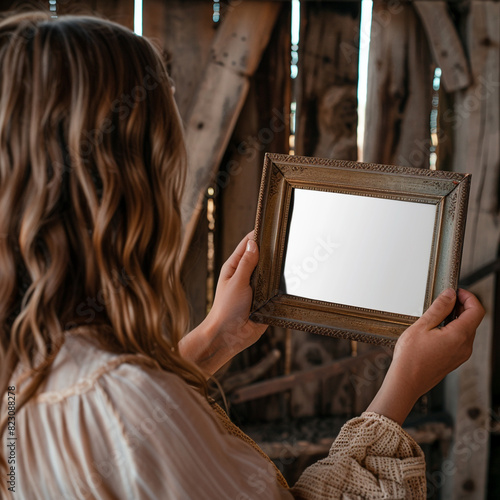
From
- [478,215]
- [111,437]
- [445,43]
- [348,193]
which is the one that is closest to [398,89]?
[445,43]

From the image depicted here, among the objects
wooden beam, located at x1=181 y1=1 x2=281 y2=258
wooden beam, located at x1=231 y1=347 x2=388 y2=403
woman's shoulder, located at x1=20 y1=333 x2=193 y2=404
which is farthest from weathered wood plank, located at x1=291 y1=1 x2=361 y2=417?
woman's shoulder, located at x1=20 y1=333 x2=193 y2=404

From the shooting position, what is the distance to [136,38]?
0.63m

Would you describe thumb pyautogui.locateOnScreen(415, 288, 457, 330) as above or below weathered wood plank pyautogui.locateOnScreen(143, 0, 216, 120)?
below

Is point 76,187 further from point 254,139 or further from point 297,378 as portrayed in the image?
point 297,378

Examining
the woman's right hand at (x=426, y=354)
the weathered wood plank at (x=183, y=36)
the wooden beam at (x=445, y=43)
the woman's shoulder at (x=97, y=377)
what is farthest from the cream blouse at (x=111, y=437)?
the wooden beam at (x=445, y=43)

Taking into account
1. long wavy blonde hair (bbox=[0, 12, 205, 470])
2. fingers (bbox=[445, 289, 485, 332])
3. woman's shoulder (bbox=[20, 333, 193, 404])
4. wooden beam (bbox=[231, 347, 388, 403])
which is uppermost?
long wavy blonde hair (bbox=[0, 12, 205, 470])

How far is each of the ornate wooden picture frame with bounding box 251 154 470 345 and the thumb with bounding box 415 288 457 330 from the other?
0.05 m

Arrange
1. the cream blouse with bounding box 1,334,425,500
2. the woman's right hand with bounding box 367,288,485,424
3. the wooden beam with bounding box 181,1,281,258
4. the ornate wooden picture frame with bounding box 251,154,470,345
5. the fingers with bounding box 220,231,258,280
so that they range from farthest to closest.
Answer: the wooden beam with bounding box 181,1,281,258 < the fingers with bounding box 220,231,258,280 < the ornate wooden picture frame with bounding box 251,154,470,345 < the woman's right hand with bounding box 367,288,485,424 < the cream blouse with bounding box 1,334,425,500

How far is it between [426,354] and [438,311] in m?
0.07

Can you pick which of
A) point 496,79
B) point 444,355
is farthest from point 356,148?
point 444,355

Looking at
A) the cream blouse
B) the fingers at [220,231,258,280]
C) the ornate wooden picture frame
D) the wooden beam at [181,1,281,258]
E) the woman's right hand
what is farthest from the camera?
the wooden beam at [181,1,281,258]

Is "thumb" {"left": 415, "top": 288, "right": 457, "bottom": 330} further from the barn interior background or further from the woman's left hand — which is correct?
the barn interior background

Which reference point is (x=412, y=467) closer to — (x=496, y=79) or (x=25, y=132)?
(x=25, y=132)

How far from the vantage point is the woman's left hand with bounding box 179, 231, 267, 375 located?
36.7 inches
